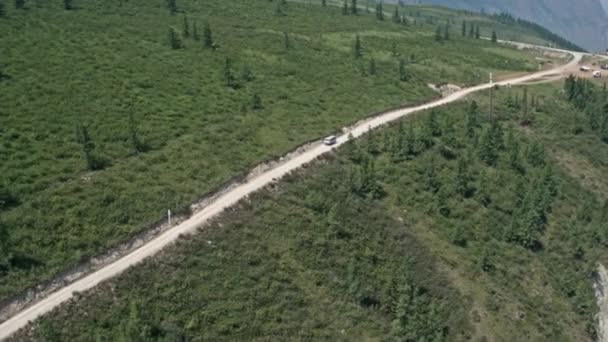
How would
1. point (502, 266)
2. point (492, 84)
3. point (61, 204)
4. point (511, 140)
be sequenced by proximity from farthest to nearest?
point (492, 84) → point (511, 140) → point (502, 266) → point (61, 204)

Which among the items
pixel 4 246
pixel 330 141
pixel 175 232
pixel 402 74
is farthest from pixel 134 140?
pixel 402 74

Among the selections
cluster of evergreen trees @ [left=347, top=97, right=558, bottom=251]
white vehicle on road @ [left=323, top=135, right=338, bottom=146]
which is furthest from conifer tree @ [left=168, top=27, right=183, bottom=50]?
cluster of evergreen trees @ [left=347, top=97, right=558, bottom=251]

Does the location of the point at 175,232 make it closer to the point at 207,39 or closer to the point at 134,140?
the point at 134,140

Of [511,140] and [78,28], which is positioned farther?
[78,28]

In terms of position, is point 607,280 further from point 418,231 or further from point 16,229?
point 16,229

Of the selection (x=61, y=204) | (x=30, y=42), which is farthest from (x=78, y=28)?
(x=61, y=204)

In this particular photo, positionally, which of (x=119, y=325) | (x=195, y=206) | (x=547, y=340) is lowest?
(x=547, y=340)

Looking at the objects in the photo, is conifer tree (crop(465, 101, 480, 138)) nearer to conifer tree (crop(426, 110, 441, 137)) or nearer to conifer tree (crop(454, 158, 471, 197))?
conifer tree (crop(426, 110, 441, 137))

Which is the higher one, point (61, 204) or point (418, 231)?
point (61, 204)

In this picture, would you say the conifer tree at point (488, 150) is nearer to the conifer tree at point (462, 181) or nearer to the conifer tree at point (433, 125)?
the conifer tree at point (433, 125)

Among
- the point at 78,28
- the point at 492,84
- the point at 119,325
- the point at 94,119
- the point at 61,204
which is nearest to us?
the point at 119,325
